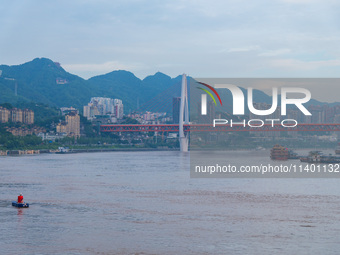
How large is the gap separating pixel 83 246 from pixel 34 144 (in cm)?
7044

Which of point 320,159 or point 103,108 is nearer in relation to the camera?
point 320,159

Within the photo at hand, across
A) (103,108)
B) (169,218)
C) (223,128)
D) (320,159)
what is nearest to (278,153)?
(320,159)

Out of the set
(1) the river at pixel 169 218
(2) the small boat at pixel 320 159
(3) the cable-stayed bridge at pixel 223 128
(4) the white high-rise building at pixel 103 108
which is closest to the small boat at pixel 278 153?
(2) the small boat at pixel 320 159

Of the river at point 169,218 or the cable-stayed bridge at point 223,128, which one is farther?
the cable-stayed bridge at point 223,128

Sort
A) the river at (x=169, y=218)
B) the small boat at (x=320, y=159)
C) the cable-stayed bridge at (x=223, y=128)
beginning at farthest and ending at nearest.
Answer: the cable-stayed bridge at (x=223, y=128)
the small boat at (x=320, y=159)
the river at (x=169, y=218)

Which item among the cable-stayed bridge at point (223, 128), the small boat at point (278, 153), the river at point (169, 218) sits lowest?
the river at point (169, 218)

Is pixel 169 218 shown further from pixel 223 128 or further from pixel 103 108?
pixel 103 108

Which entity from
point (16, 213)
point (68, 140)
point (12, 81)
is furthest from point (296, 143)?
point (12, 81)

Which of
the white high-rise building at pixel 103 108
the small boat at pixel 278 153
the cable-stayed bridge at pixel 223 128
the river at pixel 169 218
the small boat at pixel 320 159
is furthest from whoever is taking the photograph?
the white high-rise building at pixel 103 108

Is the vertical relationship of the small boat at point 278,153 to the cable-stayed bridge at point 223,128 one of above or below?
below

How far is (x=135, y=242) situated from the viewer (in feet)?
48.3

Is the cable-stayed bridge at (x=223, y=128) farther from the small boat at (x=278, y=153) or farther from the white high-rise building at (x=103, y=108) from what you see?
the white high-rise building at (x=103, y=108)

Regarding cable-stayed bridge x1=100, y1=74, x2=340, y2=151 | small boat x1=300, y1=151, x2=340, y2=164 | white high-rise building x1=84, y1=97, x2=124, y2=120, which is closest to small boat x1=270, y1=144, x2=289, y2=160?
small boat x1=300, y1=151, x2=340, y2=164

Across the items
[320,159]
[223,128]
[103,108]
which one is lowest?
[320,159]
